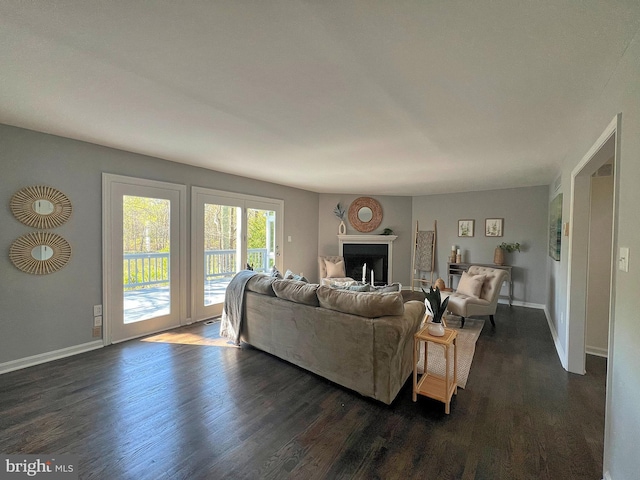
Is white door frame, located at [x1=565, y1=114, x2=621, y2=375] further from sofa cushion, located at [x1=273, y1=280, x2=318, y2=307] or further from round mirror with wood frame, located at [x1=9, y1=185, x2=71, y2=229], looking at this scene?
round mirror with wood frame, located at [x1=9, y1=185, x2=71, y2=229]

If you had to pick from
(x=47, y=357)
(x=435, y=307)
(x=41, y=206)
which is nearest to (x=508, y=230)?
(x=435, y=307)

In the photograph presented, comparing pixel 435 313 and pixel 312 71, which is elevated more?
pixel 312 71

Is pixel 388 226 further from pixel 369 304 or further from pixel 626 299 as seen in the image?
pixel 626 299

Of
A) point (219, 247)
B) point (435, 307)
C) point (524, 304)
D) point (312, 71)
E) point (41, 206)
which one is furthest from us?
point (524, 304)

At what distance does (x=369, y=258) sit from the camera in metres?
6.86

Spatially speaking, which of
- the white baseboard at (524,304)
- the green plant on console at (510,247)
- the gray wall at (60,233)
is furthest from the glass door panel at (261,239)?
the white baseboard at (524,304)

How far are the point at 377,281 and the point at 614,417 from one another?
5365 millimetres

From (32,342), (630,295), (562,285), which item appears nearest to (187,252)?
(32,342)

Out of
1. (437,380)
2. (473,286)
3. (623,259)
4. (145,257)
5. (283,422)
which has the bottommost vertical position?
(283,422)

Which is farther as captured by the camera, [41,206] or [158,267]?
[158,267]

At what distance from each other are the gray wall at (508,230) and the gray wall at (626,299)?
4.44m

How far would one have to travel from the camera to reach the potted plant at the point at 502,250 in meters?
5.53

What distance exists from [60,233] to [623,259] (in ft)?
15.1

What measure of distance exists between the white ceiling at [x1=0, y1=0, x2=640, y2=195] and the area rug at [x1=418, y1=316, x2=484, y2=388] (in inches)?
92.8
